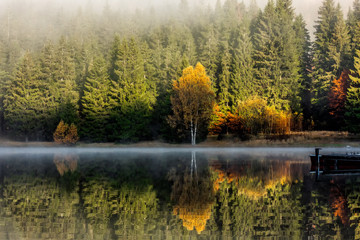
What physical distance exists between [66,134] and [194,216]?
5778 cm

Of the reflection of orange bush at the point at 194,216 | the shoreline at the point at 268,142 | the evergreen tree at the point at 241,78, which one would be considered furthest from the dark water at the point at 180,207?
the evergreen tree at the point at 241,78

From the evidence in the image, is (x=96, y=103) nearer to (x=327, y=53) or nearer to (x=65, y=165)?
(x=65, y=165)

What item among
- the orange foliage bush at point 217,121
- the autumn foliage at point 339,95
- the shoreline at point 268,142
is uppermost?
→ the autumn foliage at point 339,95

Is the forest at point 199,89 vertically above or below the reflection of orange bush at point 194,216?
above

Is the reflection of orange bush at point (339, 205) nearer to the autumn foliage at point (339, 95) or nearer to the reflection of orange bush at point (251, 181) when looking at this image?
the reflection of orange bush at point (251, 181)

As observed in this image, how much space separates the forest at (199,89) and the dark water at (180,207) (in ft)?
133

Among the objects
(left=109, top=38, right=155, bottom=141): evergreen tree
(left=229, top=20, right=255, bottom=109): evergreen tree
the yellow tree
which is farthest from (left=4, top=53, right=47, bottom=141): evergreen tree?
(left=229, top=20, right=255, bottom=109): evergreen tree

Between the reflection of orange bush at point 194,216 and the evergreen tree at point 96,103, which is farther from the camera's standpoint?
the evergreen tree at point 96,103

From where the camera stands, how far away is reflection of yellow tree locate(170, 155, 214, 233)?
14.2 metres

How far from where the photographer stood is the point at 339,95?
→ 68.6m

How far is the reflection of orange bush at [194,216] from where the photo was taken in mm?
13430

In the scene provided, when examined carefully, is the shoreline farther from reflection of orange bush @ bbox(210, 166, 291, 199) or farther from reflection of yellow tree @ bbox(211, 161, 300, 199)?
reflection of orange bush @ bbox(210, 166, 291, 199)

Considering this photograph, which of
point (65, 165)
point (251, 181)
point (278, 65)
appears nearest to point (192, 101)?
point (278, 65)

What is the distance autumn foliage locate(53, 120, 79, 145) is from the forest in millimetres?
151
